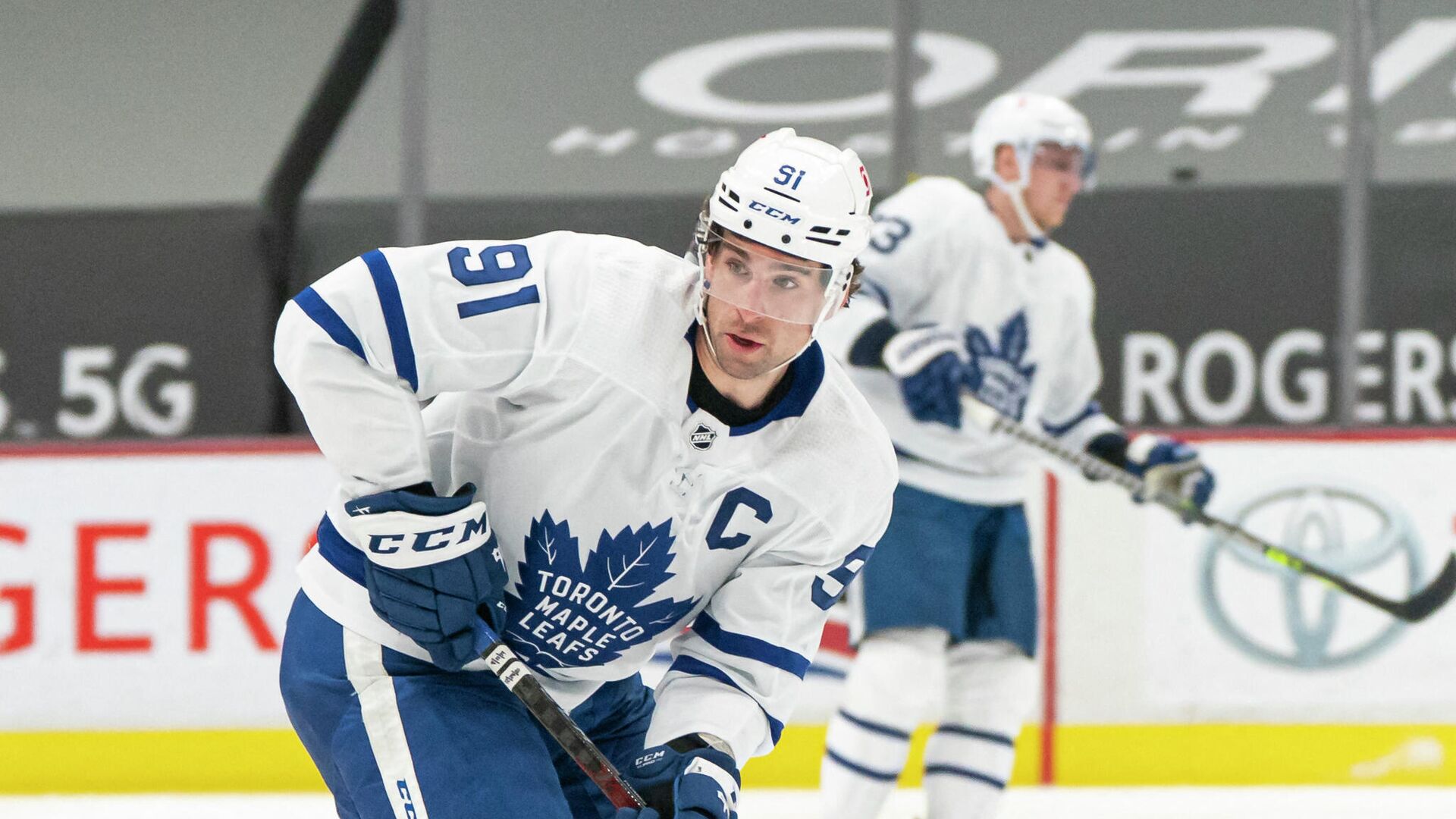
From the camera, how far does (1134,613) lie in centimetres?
380

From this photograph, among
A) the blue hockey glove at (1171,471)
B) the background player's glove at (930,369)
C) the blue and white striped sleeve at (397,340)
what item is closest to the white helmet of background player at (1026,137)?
the background player's glove at (930,369)

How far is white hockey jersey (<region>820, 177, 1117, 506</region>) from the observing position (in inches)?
122

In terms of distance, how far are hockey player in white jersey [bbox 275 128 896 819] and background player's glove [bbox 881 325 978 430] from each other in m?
1.20

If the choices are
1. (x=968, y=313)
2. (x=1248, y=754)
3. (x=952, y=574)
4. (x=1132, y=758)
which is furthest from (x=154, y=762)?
(x=1248, y=754)

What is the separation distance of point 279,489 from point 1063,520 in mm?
1573

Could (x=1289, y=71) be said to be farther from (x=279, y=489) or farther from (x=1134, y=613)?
(x=279, y=489)

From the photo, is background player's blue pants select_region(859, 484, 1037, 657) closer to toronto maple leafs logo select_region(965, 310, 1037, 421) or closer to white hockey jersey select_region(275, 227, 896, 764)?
toronto maple leafs logo select_region(965, 310, 1037, 421)

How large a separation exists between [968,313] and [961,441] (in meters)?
0.21

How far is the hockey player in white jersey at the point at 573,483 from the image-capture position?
1.59m

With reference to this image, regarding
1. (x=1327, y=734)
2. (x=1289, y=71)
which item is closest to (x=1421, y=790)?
(x=1327, y=734)

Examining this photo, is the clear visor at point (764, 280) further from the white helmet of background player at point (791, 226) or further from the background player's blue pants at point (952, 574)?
the background player's blue pants at point (952, 574)

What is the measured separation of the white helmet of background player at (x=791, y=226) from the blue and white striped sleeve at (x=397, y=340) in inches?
6.6

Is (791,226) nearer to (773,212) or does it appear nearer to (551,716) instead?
(773,212)

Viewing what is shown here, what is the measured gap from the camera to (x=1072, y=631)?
3803 millimetres
